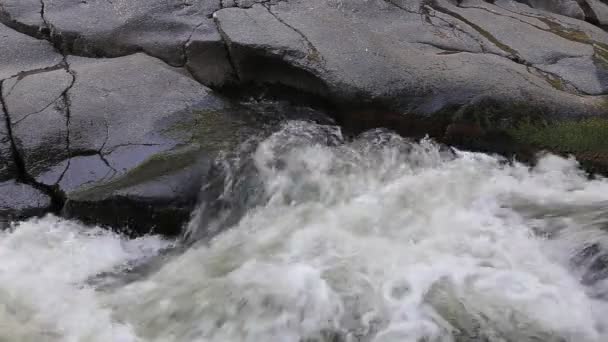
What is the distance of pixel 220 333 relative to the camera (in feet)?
12.0

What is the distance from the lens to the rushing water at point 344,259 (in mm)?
3637

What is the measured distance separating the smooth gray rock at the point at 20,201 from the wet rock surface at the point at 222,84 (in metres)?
0.02

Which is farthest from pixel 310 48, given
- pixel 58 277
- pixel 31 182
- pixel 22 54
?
pixel 58 277

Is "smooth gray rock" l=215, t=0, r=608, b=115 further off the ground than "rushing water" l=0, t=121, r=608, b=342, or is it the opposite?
"smooth gray rock" l=215, t=0, r=608, b=115

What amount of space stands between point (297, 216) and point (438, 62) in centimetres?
211

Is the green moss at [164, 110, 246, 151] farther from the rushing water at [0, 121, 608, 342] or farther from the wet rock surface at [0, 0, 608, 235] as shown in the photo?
the rushing water at [0, 121, 608, 342]

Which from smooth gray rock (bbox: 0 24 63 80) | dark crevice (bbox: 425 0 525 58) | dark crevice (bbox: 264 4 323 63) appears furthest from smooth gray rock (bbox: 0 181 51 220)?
dark crevice (bbox: 425 0 525 58)

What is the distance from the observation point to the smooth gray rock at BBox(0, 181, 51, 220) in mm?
4369

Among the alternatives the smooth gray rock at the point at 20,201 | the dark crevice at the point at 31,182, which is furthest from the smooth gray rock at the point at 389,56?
the smooth gray rock at the point at 20,201

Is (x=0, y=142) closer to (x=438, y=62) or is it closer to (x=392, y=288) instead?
(x=392, y=288)

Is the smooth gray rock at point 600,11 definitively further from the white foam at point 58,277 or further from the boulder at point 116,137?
the white foam at point 58,277

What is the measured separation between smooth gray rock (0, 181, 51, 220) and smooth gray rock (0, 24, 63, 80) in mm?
1306

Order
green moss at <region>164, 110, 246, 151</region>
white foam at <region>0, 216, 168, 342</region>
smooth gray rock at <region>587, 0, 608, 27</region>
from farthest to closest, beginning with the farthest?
smooth gray rock at <region>587, 0, 608, 27</region> < green moss at <region>164, 110, 246, 151</region> < white foam at <region>0, 216, 168, 342</region>

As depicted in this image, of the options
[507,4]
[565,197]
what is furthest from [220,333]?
[507,4]
